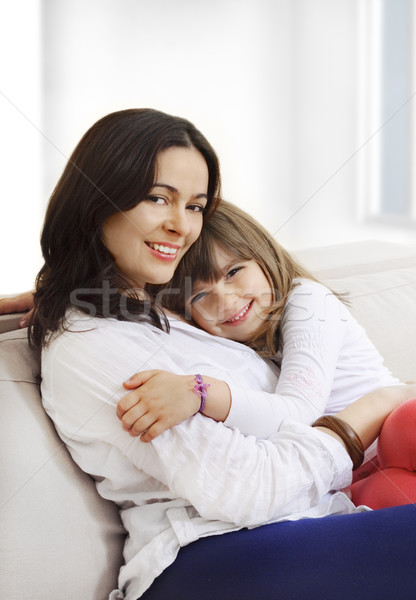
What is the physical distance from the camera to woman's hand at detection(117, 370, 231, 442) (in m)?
0.95

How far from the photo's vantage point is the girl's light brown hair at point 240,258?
134cm

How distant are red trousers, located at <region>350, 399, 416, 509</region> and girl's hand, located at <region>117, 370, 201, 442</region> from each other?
1.04 feet

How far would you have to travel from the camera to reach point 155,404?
37.4 inches

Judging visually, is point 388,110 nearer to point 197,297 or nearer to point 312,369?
point 197,297

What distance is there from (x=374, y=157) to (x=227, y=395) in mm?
4083

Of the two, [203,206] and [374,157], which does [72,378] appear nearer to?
[203,206]

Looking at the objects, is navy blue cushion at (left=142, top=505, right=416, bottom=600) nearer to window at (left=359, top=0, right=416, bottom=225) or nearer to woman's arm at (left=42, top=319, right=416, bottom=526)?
woman's arm at (left=42, top=319, right=416, bottom=526)

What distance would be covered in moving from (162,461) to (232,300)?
0.43 m

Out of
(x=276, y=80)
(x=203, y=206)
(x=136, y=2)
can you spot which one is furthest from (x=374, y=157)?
(x=203, y=206)

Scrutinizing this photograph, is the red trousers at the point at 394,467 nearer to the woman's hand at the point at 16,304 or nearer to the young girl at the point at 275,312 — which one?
the young girl at the point at 275,312

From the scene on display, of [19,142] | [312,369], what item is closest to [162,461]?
[312,369]

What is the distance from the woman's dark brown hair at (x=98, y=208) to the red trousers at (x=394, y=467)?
0.40m

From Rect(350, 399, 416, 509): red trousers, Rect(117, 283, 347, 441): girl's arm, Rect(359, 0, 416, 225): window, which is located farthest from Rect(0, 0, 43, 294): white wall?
Rect(350, 399, 416, 509): red trousers

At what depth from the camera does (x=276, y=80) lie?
17.0 feet
